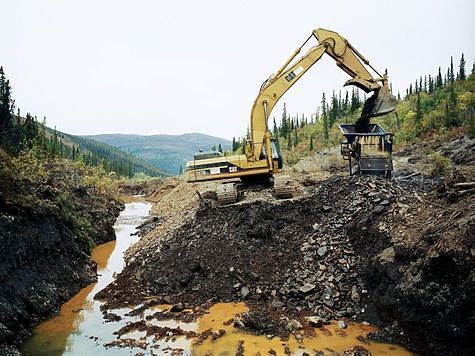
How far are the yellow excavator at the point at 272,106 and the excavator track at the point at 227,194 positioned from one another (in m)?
0.48

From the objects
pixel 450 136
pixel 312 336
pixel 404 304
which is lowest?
pixel 312 336

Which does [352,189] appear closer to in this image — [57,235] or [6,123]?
[57,235]

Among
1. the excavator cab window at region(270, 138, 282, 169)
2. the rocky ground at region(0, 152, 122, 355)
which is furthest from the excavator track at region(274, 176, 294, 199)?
the rocky ground at region(0, 152, 122, 355)

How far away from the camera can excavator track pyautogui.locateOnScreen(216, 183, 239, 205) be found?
13805 millimetres

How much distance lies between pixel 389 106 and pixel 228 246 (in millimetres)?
7957

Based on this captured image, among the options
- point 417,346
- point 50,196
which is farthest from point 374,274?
point 50,196

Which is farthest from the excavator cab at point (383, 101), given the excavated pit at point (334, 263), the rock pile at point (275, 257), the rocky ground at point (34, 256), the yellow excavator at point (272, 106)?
the rocky ground at point (34, 256)

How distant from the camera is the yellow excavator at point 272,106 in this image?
14617 millimetres

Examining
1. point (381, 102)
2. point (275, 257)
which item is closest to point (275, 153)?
point (381, 102)

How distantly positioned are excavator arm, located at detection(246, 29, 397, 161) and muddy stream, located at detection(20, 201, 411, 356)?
6.37m

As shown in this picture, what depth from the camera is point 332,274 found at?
34.3ft

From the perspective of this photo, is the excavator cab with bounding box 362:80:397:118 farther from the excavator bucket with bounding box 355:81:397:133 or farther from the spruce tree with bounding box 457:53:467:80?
the spruce tree with bounding box 457:53:467:80

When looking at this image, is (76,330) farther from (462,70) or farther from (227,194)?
(462,70)

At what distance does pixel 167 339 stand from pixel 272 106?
29.0 feet
